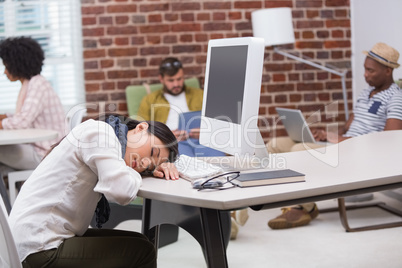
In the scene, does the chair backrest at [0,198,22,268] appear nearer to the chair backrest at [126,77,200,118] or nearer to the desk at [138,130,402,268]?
the desk at [138,130,402,268]

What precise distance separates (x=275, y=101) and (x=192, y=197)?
12.2 feet

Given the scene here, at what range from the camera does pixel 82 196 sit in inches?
72.2

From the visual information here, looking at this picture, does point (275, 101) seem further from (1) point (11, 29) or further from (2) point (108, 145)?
(2) point (108, 145)

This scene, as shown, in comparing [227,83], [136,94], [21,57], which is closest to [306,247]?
[227,83]

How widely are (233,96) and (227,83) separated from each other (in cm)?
8

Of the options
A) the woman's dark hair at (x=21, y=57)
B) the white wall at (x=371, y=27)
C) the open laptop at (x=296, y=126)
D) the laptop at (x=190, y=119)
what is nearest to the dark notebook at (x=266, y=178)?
the open laptop at (x=296, y=126)

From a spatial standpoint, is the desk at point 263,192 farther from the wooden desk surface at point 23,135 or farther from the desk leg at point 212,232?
the wooden desk surface at point 23,135

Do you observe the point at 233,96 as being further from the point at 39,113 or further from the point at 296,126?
the point at 39,113

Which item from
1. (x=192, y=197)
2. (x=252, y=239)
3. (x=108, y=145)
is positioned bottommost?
(x=252, y=239)

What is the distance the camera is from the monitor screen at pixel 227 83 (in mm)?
2078

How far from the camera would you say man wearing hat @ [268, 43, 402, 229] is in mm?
3602

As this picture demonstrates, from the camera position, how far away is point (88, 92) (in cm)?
499

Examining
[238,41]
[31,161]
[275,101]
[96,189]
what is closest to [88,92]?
[31,161]

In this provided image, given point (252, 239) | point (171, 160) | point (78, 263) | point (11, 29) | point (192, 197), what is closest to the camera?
point (192, 197)
